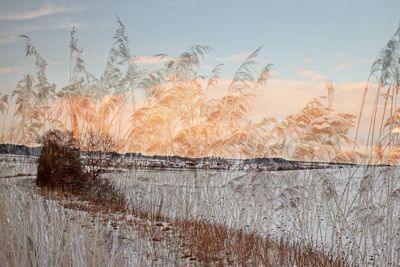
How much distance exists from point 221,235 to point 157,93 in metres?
3.81

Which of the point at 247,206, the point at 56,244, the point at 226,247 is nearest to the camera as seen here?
the point at 56,244

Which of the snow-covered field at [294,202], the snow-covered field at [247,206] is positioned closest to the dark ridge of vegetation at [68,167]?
the snow-covered field at [247,206]

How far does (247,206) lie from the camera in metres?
5.94

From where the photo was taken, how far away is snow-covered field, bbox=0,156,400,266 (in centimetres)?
413

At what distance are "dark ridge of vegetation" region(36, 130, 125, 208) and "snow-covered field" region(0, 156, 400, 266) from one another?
2.69m

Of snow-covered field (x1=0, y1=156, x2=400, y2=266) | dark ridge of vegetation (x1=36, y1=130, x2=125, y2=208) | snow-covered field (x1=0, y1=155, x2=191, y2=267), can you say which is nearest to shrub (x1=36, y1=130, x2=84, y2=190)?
dark ridge of vegetation (x1=36, y1=130, x2=125, y2=208)

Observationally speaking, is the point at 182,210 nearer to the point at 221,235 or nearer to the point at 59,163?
the point at 221,235

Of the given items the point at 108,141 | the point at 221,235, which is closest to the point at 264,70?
the point at 221,235

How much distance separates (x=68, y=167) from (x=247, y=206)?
6896mm

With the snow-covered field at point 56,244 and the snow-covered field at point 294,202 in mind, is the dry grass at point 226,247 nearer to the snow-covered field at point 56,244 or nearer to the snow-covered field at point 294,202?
the snow-covered field at point 294,202

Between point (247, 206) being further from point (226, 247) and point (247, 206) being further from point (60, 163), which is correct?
point (60, 163)

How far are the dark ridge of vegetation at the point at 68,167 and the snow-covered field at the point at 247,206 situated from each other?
2693 mm

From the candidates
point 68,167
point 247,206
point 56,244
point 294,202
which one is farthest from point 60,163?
point 56,244

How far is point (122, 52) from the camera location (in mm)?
9320
